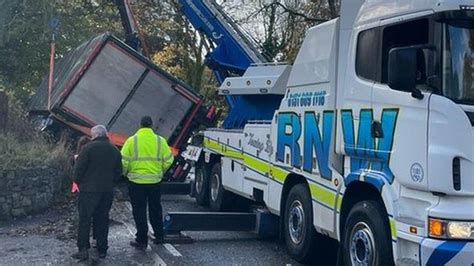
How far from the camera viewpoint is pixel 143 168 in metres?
9.26

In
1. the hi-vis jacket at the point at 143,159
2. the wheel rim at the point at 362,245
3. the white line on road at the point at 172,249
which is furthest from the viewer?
the hi-vis jacket at the point at 143,159

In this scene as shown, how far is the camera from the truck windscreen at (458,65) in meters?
5.67

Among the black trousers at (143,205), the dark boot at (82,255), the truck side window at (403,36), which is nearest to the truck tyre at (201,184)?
the black trousers at (143,205)

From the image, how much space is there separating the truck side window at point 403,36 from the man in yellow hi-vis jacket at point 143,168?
3767 millimetres

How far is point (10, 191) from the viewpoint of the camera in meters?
11.6

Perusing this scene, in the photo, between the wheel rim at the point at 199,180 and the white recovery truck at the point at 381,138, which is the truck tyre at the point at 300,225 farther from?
the wheel rim at the point at 199,180

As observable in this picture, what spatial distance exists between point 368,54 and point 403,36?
55 centimetres

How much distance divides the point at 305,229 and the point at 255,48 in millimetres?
6484

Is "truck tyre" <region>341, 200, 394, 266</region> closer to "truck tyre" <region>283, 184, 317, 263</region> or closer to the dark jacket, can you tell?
"truck tyre" <region>283, 184, 317, 263</region>

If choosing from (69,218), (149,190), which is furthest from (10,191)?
(149,190)

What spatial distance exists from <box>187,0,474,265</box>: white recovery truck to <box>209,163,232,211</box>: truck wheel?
2907 millimetres

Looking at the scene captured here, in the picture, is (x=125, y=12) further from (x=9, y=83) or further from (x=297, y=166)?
Answer: (x=297, y=166)

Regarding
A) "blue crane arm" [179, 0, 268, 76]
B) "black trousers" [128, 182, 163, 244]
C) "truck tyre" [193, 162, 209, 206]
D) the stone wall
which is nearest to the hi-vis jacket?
"black trousers" [128, 182, 163, 244]

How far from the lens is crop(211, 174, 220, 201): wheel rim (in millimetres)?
12974
